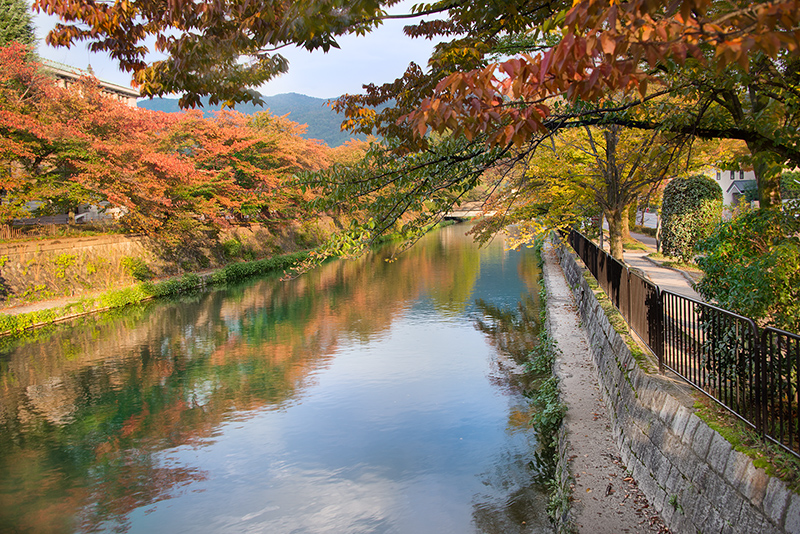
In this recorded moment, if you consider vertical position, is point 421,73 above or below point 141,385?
above

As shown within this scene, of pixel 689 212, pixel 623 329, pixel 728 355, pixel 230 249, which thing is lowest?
pixel 623 329

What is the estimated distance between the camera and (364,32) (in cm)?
560

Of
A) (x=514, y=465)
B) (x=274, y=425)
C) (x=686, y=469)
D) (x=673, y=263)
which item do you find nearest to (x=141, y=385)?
(x=274, y=425)

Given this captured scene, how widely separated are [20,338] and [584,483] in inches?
595

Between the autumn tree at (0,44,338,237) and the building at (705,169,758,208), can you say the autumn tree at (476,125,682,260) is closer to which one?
the autumn tree at (0,44,338,237)

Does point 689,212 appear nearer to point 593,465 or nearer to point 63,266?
point 593,465

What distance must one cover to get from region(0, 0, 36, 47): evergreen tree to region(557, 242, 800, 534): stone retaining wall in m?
37.7

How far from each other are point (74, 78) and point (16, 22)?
492 inches

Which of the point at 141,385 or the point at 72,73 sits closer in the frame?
the point at 141,385

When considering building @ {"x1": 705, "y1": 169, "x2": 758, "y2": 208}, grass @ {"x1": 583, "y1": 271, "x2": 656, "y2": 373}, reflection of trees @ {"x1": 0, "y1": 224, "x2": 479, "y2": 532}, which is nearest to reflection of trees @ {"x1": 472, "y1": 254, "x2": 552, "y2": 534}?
grass @ {"x1": 583, "y1": 271, "x2": 656, "y2": 373}

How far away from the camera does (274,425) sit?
29.5 ft

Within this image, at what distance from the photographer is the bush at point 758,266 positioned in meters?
4.83

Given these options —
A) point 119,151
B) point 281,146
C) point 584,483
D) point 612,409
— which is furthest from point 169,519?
point 281,146

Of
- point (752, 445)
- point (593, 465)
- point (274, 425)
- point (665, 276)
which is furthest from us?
point (665, 276)
